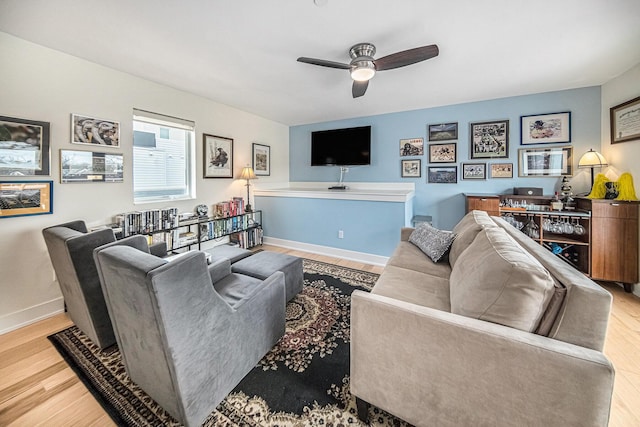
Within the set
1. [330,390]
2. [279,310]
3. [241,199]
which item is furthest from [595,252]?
[241,199]

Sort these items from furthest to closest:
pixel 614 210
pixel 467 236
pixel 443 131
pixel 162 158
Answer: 1. pixel 443 131
2. pixel 162 158
3. pixel 614 210
4. pixel 467 236

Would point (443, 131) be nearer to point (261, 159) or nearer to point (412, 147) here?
point (412, 147)

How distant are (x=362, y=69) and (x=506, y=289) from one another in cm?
201

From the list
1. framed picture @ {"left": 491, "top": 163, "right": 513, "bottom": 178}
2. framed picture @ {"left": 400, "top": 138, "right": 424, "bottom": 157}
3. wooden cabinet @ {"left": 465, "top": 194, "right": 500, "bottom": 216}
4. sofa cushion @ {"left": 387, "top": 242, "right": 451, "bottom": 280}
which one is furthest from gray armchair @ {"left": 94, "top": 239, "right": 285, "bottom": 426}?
framed picture @ {"left": 491, "top": 163, "right": 513, "bottom": 178}

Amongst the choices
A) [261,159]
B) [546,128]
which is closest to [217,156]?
[261,159]

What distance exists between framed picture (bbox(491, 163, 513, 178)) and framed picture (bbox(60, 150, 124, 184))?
488 centimetres

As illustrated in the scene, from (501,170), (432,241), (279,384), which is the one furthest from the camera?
(501,170)

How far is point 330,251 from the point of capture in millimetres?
3957

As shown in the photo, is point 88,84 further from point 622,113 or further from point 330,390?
point 622,113

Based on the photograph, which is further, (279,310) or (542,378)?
(279,310)

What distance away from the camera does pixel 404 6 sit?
5.50 ft

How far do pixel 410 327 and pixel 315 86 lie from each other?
9.57ft

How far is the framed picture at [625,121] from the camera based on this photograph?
255cm

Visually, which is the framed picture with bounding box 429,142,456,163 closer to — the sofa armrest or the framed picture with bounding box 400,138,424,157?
the framed picture with bounding box 400,138,424,157
